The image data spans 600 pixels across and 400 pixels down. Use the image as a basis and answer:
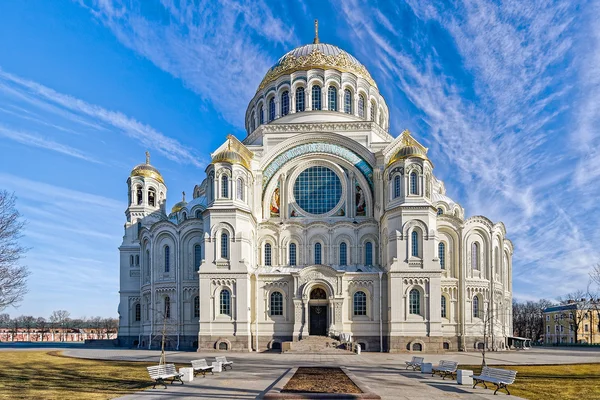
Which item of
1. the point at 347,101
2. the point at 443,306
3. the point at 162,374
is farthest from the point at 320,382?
the point at 347,101

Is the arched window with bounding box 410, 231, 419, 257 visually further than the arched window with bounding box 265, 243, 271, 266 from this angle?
No

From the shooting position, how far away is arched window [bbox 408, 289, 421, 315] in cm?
3941

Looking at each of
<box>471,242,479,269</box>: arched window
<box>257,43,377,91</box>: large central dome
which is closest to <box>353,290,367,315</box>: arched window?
<box>471,242,479,269</box>: arched window

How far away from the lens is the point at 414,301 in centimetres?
3950

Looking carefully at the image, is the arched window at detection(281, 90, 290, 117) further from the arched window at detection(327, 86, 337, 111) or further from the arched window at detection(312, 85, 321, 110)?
the arched window at detection(327, 86, 337, 111)

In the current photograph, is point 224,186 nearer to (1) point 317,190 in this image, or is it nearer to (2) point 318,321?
(1) point 317,190

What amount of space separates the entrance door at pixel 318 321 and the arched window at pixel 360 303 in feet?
8.15

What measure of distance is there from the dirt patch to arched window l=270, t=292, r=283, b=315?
17824 mm

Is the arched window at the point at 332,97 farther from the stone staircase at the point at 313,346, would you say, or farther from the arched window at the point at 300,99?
the stone staircase at the point at 313,346

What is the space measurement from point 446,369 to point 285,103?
3537 cm

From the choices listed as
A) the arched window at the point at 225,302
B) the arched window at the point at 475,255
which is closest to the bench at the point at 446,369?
the arched window at the point at 225,302

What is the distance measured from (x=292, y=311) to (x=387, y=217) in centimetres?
1063

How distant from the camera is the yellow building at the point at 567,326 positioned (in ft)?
281

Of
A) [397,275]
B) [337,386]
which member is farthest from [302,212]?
[337,386]
